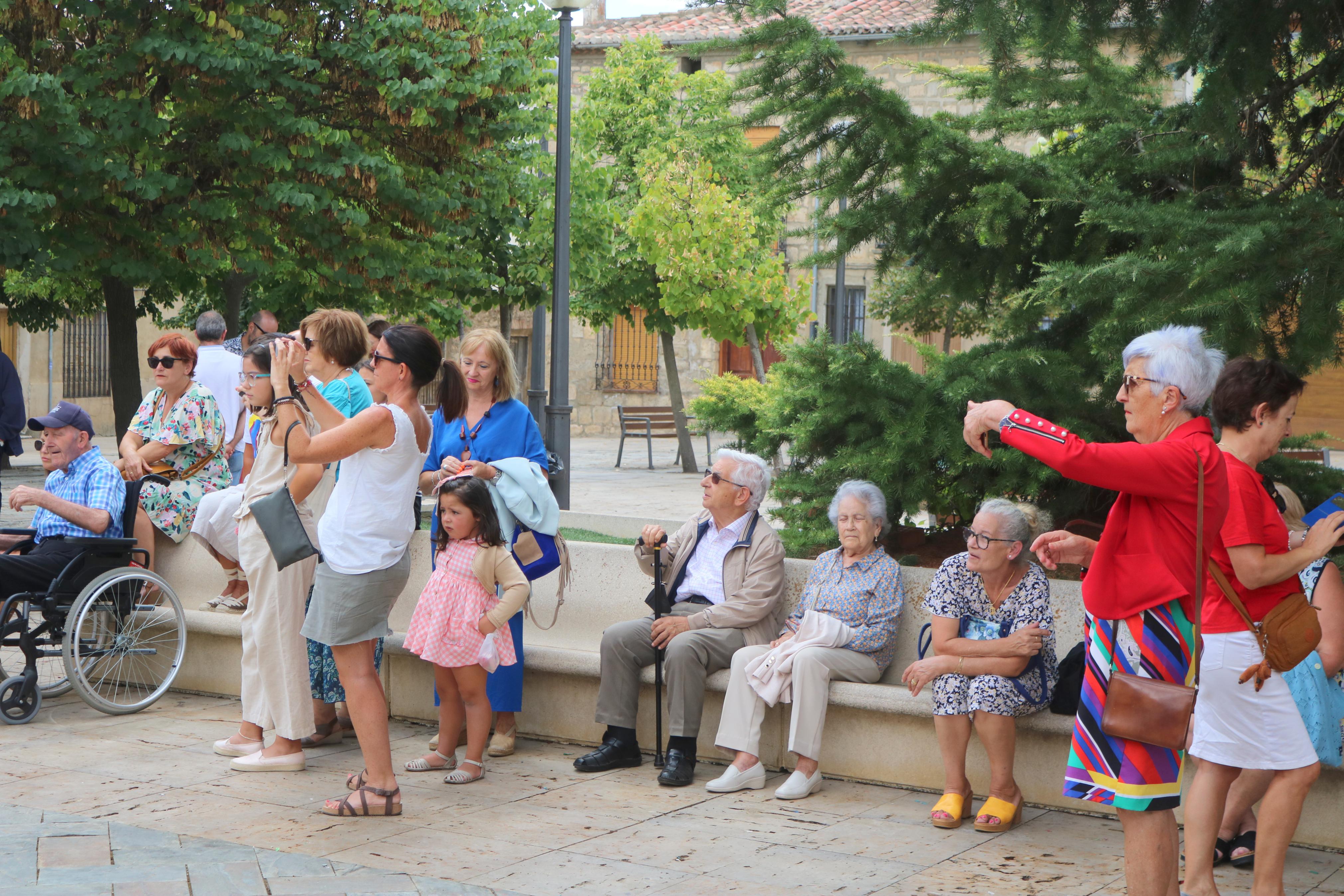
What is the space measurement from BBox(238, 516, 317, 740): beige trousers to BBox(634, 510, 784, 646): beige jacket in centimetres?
148

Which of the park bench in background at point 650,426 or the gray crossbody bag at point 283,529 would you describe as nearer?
the gray crossbody bag at point 283,529

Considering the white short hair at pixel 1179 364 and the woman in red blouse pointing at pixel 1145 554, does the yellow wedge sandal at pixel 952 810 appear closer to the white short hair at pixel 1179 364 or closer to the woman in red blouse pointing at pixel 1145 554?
the woman in red blouse pointing at pixel 1145 554

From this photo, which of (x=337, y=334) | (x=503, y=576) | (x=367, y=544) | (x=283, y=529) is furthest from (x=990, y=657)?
(x=337, y=334)

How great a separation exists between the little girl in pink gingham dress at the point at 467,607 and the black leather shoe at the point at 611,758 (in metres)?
0.43

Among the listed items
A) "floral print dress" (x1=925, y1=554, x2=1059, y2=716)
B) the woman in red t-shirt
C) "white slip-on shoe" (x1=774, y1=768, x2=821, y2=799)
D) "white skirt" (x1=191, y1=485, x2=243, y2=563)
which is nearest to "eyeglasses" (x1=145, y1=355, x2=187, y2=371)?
"white skirt" (x1=191, y1=485, x2=243, y2=563)

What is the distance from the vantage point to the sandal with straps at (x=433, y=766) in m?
5.89

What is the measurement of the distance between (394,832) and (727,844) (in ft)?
3.91

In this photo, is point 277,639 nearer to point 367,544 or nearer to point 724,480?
point 367,544

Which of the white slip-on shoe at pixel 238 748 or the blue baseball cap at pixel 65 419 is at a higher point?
the blue baseball cap at pixel 65 419

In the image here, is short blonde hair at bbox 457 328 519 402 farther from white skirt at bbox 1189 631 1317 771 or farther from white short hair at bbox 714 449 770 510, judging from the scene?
white skirt at bbox 1189 631 1317 771

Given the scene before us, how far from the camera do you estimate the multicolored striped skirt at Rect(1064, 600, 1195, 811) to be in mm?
3639

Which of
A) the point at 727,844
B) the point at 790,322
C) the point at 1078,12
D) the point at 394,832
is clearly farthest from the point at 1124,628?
the point at 790,322

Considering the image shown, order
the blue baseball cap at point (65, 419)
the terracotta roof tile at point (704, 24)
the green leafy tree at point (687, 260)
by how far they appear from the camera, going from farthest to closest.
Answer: the terracotta roof tile at point (704, 24)
the green leafy tree at point (687, 260)
the blue baseball cap at point (65, 419)

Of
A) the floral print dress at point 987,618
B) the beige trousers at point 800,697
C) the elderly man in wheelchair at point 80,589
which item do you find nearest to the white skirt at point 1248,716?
the floral print dress at point 987,618
